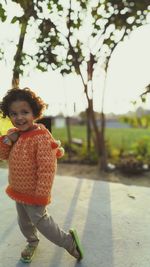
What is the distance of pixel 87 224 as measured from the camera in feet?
12.4

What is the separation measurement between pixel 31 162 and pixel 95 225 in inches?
45.7

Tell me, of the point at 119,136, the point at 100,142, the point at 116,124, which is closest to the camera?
the point at 100,142

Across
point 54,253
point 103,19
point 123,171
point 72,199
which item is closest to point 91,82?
point 103,19

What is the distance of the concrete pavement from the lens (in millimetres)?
3057

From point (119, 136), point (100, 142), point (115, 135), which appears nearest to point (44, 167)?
point (100, 142)

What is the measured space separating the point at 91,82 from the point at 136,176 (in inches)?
57.6

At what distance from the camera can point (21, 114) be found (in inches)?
115

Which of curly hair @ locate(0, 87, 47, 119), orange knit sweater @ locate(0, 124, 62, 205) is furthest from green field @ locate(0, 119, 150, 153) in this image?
orange knit sweater @ locate(0, 124, 62, 205)

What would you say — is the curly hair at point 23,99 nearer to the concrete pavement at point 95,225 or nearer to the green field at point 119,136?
the concrete pavement at point 95,225

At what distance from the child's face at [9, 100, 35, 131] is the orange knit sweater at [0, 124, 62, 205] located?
55 millimetres

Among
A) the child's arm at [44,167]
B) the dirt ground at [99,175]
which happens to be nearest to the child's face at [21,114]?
the child's arm at [44,167]

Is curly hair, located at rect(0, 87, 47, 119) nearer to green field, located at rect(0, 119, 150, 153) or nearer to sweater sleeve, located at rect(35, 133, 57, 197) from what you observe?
sweater sleeve, located at rect(35, 133, 57, 197)

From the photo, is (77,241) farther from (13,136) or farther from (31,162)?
(13,136)

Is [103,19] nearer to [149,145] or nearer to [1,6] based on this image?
[1,6]
